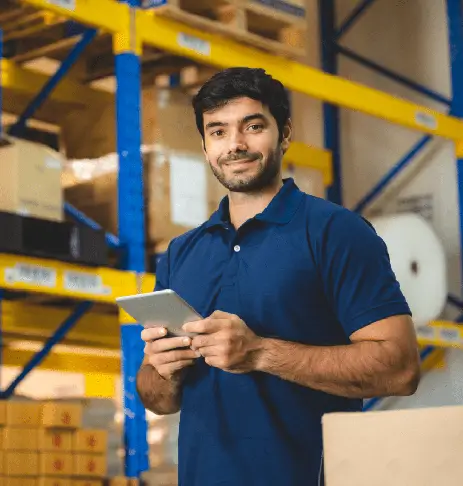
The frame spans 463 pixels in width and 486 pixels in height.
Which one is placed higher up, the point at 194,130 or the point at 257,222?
the point at 194,130

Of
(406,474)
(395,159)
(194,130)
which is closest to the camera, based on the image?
(406,474)

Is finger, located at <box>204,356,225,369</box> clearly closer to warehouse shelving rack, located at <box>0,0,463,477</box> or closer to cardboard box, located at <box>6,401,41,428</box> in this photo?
warehouse shelving rack, located at <box>0,0,463,477</box>

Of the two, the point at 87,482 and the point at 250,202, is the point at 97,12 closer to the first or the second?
the point at 87,482

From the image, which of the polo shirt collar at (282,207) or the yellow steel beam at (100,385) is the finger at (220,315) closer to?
the polo shirt collar at (282,207)

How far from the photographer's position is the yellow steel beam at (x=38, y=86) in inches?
259

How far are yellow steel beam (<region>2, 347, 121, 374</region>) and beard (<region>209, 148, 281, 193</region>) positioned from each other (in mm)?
5328

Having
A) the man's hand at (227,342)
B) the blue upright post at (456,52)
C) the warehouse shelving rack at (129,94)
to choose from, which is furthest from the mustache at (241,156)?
the blue upright post at (456,52)

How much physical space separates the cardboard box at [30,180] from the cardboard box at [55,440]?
3.62 feet

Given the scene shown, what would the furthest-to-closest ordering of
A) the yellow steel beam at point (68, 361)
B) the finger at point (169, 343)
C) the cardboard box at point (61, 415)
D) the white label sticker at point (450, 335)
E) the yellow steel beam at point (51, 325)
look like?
the white label sticker at point (450, 335) → the yellow steel beam at point (68, 361) → the yellow steel beam at point (51, 325) → the cardboard box at point (61, 415) → the finger at point (169, 343)

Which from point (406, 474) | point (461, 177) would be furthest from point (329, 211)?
point (461, 177)

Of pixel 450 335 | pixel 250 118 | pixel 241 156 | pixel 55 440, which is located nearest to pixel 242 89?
pixel 250 118

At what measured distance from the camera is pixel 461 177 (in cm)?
903

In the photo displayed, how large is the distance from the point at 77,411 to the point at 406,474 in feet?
12.4

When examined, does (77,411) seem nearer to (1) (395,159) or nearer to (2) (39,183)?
(2) (39,183)
